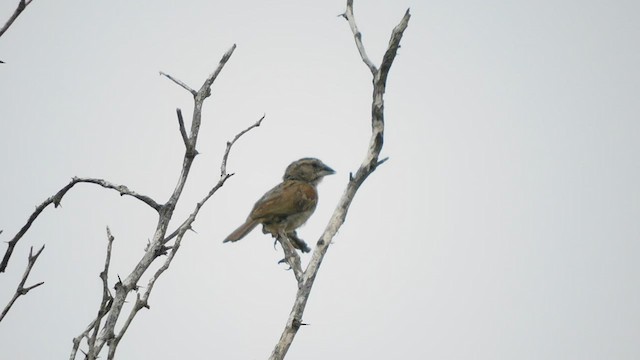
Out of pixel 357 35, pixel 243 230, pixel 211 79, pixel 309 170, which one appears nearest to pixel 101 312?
pixel 211 79

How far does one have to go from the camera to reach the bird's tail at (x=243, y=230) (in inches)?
312

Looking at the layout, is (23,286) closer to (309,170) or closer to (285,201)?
(285,201)

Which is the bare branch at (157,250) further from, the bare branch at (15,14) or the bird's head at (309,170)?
the bird's head at (309,170)

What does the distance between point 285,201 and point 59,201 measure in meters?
5.32

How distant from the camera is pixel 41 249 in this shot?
2.99 meters

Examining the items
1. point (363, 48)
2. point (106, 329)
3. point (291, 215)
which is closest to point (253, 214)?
point (291, 215)

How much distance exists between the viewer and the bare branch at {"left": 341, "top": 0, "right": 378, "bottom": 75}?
12.2 ft

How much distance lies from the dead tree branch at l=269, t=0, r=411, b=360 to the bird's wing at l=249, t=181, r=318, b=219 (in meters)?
4.23

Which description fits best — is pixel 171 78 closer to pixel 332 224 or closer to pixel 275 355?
pixel 332 224

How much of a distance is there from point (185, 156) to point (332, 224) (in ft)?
2.43

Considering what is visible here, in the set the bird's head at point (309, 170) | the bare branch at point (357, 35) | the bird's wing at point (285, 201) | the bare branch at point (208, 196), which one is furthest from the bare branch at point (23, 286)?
the bird's head at point (309, 170)

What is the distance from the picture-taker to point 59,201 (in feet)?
9.64

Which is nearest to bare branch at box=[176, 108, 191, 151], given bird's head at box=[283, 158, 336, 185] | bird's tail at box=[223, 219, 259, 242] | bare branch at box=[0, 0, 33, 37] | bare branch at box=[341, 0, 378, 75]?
bare branch at box=[0, 0, 33, 37]

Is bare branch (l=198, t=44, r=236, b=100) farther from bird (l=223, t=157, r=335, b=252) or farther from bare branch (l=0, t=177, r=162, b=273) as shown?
bird (l=223, t=157, r=335, b=252)
